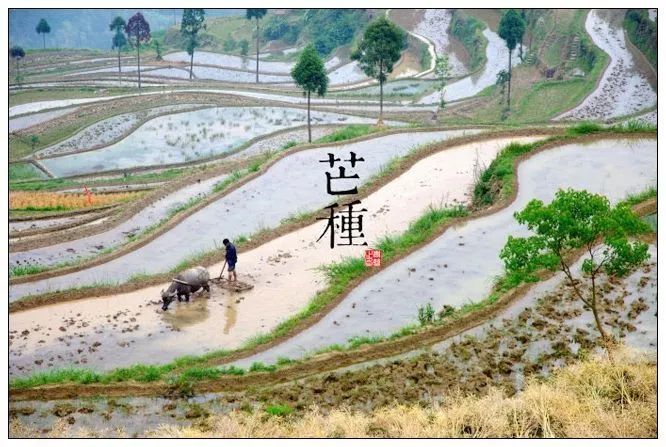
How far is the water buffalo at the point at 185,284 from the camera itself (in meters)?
12.3

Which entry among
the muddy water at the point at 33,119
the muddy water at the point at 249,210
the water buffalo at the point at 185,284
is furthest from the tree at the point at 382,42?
the muddy water at the point at 33,119

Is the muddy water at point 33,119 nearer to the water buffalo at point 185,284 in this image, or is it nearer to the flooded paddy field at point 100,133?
the flooded paddy field at point 100,133

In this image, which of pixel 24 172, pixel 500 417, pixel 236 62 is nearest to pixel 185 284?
pixel 500 417

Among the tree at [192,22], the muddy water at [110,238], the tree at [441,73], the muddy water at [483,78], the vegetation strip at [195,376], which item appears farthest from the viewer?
the muddy water at [483,78]

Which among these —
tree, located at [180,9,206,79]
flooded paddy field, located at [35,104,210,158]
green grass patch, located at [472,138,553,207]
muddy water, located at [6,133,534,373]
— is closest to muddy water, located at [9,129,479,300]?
muddy water, located at [6,133,534,373]

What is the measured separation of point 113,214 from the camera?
19094 millimetres

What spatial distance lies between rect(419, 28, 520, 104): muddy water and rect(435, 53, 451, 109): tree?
0.28 metres

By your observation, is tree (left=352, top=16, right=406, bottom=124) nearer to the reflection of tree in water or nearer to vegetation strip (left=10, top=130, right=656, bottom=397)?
vegetation strip (left=10, top=130, right=656, bottom=397)

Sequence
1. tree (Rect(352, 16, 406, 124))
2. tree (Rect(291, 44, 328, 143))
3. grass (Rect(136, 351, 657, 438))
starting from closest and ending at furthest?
grass (Rect(136, 351, 657, 438))
tree (Rect(291, 44, 328, 143))
tree (Rect(352, 16, 406, 124))

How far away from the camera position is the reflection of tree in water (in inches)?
471

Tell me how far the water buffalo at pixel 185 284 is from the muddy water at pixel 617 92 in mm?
18371

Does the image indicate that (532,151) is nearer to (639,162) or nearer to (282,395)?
(639,162)

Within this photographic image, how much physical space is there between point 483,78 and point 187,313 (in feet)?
87.9

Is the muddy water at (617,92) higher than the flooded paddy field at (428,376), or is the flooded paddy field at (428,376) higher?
the muddy water at (617,92)
